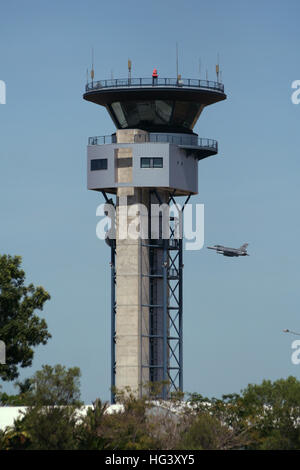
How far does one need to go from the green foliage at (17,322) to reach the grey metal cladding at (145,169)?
1294 cm

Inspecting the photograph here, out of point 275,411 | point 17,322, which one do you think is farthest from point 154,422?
point 17,322

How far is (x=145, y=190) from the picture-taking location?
173375mm

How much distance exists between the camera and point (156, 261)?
174625mm

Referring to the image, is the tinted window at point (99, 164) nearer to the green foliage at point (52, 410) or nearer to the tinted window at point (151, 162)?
the tinted window at point (151, 162)

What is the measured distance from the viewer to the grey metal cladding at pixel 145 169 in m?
171

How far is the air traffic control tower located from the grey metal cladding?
97 mm

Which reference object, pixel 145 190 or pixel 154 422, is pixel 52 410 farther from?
pixel 145 190

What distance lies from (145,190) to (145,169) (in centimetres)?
274

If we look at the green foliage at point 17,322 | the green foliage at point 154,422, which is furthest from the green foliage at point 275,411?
the green foliage at point 17,322

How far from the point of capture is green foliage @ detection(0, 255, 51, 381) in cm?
16475

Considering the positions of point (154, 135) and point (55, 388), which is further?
point (154, 135)

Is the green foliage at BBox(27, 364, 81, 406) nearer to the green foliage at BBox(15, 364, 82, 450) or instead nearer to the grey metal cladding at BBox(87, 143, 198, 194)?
the green foliage at BBox(15, 364, 82, 450)
